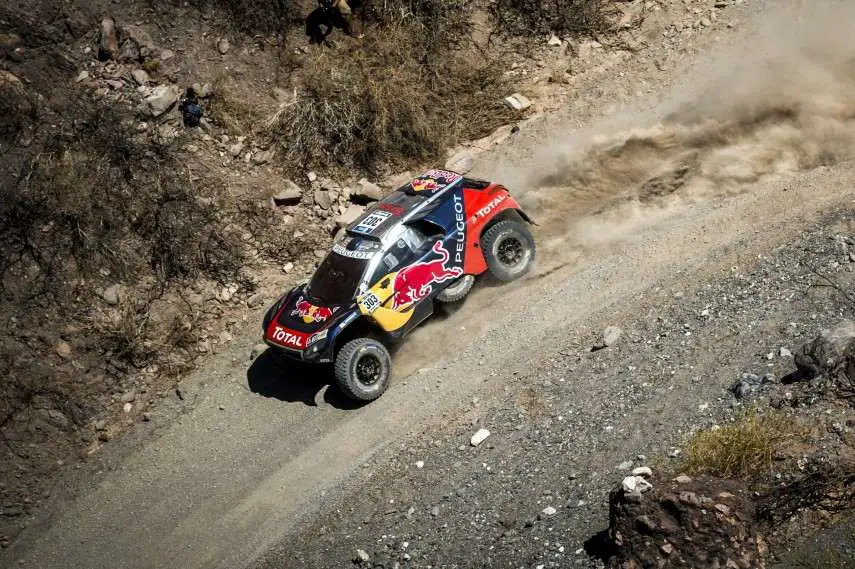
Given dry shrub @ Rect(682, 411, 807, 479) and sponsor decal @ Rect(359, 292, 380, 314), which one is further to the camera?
sponsor decal @ Rect(359, 292, 380, 314)

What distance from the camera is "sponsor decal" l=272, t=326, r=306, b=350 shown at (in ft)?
37.3

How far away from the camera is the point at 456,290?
41.2ft

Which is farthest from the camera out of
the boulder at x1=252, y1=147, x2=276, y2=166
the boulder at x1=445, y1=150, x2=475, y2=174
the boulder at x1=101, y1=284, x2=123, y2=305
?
the boulder at x1=445, y1=150, x2=475, y2=174

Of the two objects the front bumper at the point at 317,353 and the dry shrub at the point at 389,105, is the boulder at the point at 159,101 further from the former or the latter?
the front bumper at the point at 317,353

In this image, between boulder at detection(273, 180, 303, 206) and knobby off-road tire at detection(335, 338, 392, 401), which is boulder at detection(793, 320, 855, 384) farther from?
boulder at detection(273, 180, 303, 206)

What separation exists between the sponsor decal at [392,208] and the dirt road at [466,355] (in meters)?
1.87

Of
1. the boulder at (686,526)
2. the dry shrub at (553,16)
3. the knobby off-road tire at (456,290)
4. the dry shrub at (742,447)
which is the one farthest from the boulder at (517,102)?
the boulder at (686,526)

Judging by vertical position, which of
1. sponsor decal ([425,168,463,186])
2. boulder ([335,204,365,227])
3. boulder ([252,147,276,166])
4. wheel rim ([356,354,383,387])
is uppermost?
boulder ([252,147,276,166])

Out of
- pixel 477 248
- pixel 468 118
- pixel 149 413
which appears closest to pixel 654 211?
pixel 477 248

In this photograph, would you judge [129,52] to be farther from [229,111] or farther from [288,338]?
[288,338]

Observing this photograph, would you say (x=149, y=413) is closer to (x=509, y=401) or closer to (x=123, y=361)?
(x=123, y=361)

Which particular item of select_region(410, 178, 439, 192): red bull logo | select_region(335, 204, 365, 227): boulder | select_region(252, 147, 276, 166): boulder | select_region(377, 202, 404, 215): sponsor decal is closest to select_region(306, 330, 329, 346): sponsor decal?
select_region(377, 202, 404, 215): sponsor decal

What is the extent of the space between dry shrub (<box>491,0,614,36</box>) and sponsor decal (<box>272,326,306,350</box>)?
391 inches

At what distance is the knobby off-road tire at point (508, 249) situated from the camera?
12727 millimetres
